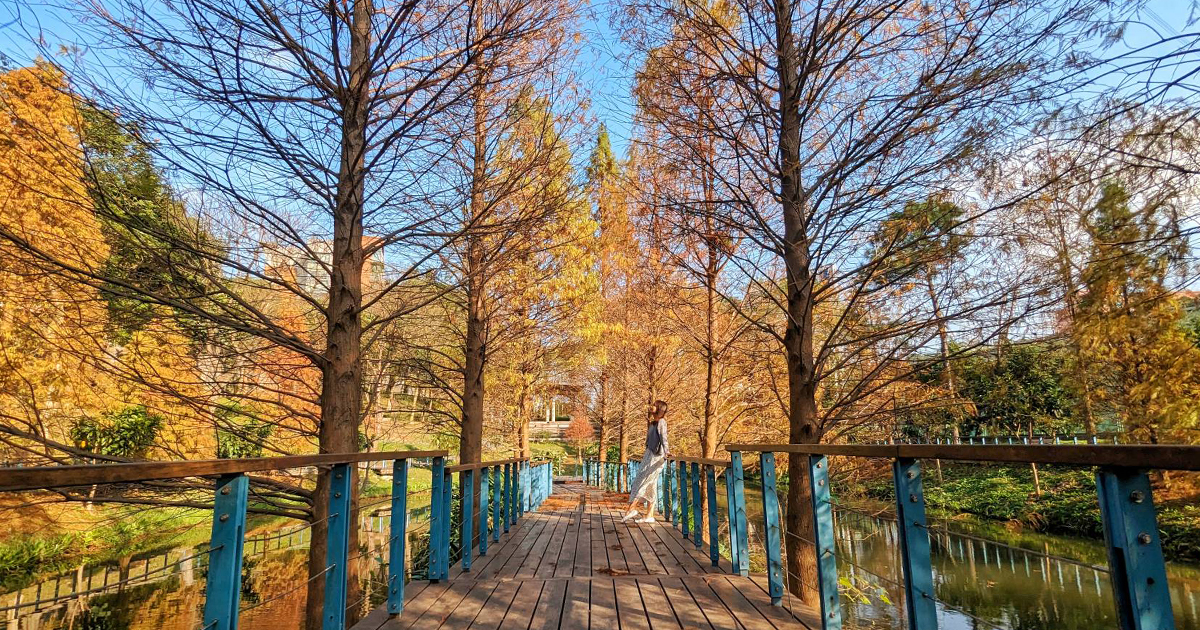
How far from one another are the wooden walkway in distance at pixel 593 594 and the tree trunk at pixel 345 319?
77cm

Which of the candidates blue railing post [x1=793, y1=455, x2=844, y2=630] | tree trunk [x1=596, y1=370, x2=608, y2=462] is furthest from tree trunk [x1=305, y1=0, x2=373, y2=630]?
tree trunk [x1=596, y1=370, x2=608, y2=462]

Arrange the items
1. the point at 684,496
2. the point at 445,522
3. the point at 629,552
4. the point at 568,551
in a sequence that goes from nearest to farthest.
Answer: the point at 445,522, the point at 629,552, the point at 568,551, the point at 684,496

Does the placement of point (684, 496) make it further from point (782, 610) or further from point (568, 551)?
point (782, 610)

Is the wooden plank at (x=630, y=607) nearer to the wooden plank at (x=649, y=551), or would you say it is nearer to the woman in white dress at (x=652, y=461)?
the wooden plank at (x=649, y=551)

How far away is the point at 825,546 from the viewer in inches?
116

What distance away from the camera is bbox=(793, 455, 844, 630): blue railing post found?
292 cm

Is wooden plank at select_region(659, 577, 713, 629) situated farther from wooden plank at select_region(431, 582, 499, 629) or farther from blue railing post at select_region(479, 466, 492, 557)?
blue railing post at select_region(479, 466, 492, 557)

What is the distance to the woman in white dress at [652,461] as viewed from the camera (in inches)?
305

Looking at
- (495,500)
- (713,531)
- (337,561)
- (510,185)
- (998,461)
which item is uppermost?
(510,185)

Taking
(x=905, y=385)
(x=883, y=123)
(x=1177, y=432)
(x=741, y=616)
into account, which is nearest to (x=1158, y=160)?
(x=883, y=123)

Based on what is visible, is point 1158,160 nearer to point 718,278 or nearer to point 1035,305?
point 1035,305

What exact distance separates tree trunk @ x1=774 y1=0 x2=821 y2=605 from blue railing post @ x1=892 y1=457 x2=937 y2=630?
8.43ft

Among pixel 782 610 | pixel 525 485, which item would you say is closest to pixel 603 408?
pixel 525 485

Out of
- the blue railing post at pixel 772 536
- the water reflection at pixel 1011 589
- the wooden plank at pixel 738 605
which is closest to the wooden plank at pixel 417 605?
the wooden plank at pixel 738 605
